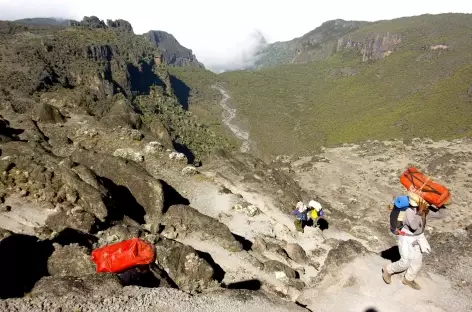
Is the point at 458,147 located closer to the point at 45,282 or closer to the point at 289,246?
the point at 289,246

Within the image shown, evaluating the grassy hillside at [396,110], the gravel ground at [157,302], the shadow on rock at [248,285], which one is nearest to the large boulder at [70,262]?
the gravel ground at [157,302]

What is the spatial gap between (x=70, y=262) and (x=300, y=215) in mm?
18165

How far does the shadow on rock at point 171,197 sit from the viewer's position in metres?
26.0

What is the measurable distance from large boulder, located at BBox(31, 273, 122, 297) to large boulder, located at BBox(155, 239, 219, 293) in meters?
5.92

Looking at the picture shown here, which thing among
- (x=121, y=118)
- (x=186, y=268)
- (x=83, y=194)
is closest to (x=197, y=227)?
(x=186, y=268)

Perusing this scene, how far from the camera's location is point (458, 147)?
10006 centimetres

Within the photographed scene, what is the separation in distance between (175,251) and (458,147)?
106077 mm

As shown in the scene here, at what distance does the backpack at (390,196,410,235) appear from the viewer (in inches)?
444

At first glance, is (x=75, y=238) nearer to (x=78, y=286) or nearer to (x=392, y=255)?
(x=78, y=286)

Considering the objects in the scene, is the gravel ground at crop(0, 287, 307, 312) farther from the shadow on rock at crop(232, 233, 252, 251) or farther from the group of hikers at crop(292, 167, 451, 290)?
the shadow on rock at crop(232, 233, 252, 251)

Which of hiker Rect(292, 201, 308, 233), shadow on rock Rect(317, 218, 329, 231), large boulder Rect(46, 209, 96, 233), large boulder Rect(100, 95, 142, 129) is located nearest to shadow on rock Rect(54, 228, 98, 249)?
large boulder Rect(46, 209, 96, 233)

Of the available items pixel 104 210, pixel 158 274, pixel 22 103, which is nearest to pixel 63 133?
pixel 22 103

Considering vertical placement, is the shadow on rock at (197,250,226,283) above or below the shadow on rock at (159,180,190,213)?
below

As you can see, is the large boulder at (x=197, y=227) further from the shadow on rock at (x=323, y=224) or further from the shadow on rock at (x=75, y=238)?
the shadow on rock at (x=323, y=224)
